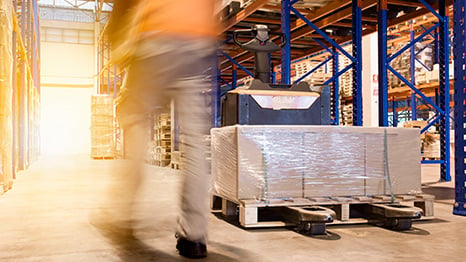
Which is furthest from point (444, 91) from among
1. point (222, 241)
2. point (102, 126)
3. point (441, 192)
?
point (102, 126)

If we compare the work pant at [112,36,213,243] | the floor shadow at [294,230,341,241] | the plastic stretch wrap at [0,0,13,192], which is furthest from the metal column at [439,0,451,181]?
the plastic stretch wrap at [0,0,13,192]

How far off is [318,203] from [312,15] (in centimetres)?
574

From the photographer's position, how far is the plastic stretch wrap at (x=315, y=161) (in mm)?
3260

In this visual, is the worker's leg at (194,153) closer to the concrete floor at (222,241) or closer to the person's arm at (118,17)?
the concrete floor at (222,241)

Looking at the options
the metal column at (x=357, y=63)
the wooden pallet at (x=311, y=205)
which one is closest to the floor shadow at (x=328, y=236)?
the wooden pallet at (x=311, y=205)

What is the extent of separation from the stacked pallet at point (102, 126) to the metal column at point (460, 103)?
14.1 meters

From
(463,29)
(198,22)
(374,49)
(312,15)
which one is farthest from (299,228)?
(374,49)

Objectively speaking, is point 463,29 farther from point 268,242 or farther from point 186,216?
point 186,216

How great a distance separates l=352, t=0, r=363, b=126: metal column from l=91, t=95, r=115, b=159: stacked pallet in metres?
11.3

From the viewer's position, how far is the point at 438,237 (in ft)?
9.45

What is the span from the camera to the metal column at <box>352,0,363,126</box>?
23.6ft

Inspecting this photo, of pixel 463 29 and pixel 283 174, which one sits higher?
pixel 463 29

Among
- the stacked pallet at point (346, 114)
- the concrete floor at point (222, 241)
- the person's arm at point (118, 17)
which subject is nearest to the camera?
the concrete floor at point (222, 241)

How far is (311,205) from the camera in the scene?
11.0 ft
